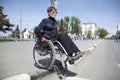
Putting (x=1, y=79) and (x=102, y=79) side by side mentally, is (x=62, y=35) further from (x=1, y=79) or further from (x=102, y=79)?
(x=1, y=79)

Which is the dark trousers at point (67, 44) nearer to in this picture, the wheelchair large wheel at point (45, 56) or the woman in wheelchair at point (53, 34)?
the woman in wheelchair at point (53, 34)

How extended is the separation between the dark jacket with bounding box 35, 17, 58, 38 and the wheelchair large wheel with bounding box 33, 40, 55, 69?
0.23 metres

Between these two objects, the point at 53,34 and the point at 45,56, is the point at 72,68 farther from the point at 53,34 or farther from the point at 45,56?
the point at 53,34

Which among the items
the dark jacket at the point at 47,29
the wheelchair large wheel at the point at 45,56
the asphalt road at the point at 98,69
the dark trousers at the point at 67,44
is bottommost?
the asphalt road at the point at 98,69

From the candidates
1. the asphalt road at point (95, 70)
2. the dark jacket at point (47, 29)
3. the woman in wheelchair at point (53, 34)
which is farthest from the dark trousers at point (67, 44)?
the asphalt road at point (95, 70)

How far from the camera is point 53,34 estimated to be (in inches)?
203

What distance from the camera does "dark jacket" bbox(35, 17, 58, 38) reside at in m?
5.14

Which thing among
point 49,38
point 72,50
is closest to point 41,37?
point 49,38

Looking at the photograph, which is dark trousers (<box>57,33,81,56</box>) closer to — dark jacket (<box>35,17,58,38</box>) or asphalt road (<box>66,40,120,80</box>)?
dark jacket (<box>35,17,58,38</box>)

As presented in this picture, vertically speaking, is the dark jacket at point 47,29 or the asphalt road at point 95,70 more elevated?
the dark jacket at point 47,29

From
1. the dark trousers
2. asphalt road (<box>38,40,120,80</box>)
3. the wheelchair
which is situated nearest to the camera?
the dark trousers

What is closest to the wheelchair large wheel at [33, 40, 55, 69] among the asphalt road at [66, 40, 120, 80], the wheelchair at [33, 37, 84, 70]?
the wheelchair at [33, 37, 84, 70]

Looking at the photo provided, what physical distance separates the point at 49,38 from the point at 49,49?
307 millimetres

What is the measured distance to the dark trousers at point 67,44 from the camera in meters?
4.85
